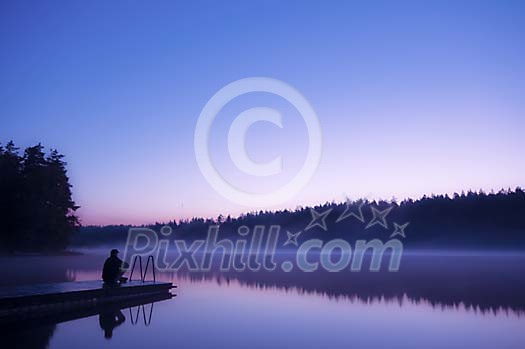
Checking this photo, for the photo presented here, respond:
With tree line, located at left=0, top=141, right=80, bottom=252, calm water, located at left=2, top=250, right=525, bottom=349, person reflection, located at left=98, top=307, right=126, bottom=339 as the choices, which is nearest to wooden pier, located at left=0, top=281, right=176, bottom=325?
person reflection, located at left=98, top=307, right=126, bottom=339

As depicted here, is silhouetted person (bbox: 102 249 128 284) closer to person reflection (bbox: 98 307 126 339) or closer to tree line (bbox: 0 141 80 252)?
person reflection (bbox: 98 307 126 339)

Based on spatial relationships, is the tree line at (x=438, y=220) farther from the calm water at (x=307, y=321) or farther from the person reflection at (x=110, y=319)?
the person reflection at (x=110, y=319)

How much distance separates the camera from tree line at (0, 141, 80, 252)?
1777 inches

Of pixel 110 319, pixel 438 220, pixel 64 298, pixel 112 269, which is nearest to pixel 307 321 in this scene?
pixel 110 319

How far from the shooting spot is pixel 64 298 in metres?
14.4

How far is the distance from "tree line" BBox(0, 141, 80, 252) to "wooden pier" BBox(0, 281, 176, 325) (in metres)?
31.4

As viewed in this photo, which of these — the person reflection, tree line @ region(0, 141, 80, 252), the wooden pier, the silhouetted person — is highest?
tree line @ region(0, 141, 80, 252)

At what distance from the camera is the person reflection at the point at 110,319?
36.9 ft

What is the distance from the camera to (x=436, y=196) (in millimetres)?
103562

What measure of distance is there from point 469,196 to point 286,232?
154ft

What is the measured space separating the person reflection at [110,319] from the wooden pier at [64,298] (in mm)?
568

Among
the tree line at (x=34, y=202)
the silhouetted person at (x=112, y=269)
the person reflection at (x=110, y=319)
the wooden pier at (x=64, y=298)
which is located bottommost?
the person reflection at (x=110, y=319)

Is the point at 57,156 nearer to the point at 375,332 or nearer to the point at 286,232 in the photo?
the point at 375,332

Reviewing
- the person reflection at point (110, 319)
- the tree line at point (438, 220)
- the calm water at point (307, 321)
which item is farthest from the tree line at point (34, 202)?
the tree line at point (438, 220)
